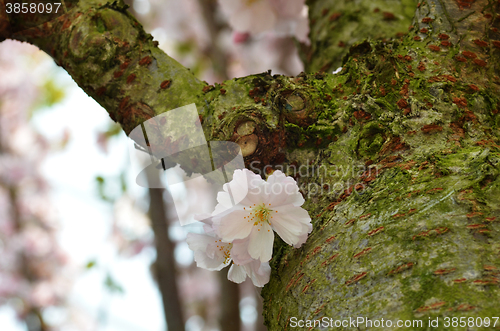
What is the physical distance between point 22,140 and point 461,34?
6.19 metres

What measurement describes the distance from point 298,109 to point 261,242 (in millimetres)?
267

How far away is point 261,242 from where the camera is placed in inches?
22.3

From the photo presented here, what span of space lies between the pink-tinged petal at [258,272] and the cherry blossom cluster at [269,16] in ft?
3.30

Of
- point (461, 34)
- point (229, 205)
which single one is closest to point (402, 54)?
point (461, 34)

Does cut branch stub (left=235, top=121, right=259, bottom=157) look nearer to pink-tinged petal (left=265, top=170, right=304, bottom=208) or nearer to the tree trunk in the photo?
pink-tinged petal (left=265, top=170, right=304, bottom=208)

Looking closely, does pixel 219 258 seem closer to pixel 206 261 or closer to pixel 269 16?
pixel 206 261

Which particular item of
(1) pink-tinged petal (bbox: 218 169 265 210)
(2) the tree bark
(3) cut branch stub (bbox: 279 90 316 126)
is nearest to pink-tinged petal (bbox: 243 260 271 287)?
(1) pink-tinged petal (bbox: 218 169 265 210)

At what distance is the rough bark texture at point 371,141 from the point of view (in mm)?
451

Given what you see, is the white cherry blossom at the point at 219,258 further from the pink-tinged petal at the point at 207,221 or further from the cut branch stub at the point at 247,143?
the cut branch stub at the point at 247,143

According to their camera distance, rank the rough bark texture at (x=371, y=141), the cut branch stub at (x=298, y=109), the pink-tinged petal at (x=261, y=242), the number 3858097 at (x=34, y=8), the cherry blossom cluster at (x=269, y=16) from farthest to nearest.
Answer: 1. the cherry blossom cluster at (x=269, y=16)
2. the number 3858097 at (x=34, y=8)
3. the cut branch stub at (x=298, y=109)
4. the pink-tinged petal at (x=261, y=242)
5. the rough bark texture at (x=371, y=141)

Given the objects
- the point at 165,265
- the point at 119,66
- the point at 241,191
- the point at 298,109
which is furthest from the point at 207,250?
the point at 165,265

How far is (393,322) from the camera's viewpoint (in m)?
0.41

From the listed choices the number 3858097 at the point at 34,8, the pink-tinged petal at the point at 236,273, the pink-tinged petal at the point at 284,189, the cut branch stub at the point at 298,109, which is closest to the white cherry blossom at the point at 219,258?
the pink-tinged petal at the point at 236,273

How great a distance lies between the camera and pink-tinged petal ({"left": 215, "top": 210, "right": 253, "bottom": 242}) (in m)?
0.55
